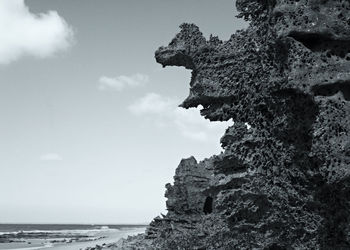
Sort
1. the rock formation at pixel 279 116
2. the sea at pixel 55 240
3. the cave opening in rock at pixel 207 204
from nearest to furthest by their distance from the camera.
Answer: the rock formation at pixel 279 116
the cave opening in rock at pixel 207 204
the sea at pixel 55 240

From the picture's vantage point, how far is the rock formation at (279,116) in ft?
32.2

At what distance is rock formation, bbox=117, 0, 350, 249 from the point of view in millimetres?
9820

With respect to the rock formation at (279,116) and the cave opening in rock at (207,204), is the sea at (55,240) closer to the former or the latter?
the cave opening in rock at (207,204)

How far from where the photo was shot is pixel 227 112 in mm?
12328

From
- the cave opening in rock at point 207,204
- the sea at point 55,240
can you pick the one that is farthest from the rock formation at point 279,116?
the sea at point 55,240

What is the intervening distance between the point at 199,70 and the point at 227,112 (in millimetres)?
1645

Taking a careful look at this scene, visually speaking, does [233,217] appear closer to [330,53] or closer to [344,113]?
[344,113]

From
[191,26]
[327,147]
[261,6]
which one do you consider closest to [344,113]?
[327,147]

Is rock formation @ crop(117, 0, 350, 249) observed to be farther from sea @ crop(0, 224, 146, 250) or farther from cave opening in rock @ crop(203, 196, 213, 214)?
sea @ crop(0, 224, 146, 250)

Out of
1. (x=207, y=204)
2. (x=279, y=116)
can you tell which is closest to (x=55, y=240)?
(x=207, y=204)

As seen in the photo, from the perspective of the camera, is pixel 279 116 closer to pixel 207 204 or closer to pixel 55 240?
pixel 207 204

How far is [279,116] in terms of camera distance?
10.8 metres

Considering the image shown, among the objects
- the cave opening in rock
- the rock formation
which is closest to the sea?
the cave opening in rock

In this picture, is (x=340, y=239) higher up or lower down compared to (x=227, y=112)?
lower down
